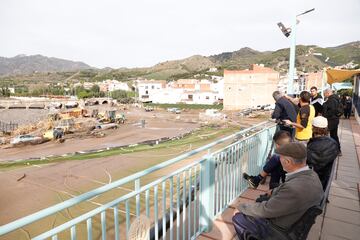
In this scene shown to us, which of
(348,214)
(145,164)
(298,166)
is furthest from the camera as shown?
(145,164)

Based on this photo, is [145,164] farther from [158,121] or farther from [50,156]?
[158,121]

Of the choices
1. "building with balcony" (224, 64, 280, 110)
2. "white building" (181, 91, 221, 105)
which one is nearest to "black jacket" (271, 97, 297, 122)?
"building with balcony" (224, 64, 280, 110)

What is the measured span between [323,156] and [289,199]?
1.29 m

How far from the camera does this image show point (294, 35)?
644cm

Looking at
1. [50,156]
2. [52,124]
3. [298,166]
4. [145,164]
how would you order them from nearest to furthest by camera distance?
[298,166] → [145,164] → [50,156] → [52,124]

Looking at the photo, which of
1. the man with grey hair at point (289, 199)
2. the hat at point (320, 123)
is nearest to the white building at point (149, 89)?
the hat at point (320, 123)

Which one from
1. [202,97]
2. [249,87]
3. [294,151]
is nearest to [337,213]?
[294,151]

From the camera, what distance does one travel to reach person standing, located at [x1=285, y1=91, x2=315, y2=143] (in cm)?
454

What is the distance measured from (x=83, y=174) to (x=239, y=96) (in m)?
55.1

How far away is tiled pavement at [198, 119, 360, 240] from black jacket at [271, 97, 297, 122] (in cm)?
138

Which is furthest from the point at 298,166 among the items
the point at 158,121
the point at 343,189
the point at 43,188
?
the point at 158,121

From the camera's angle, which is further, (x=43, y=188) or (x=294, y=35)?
(x=43, y=188)

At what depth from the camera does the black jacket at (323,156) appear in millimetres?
2898

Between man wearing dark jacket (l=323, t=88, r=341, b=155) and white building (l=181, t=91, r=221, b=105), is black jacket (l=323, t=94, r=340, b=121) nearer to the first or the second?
man wearing dark jacket (l=323, t=88, r=341, b=155)
